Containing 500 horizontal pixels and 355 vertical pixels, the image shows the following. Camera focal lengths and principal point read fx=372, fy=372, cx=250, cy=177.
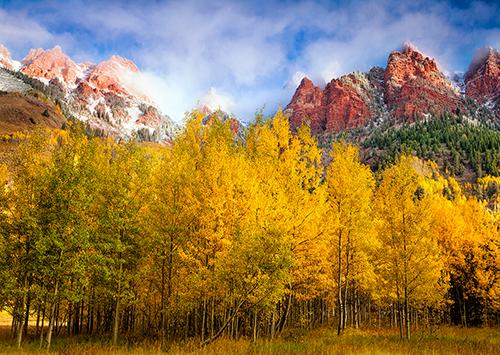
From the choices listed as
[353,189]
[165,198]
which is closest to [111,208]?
[165,198]

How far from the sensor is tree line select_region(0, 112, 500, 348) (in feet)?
50.5

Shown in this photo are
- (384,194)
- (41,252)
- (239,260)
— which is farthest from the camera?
(384,194)

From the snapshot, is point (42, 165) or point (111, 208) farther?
point (111, 208)

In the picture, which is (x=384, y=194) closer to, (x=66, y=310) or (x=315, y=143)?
(x=315, y=143)

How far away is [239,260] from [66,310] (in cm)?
1581

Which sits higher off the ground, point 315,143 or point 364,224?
point 315,143

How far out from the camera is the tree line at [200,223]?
606 inches

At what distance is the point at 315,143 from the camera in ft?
63.9

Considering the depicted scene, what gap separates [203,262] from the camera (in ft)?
54.2

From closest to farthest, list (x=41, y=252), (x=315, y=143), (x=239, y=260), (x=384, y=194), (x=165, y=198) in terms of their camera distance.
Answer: (x=239, y=260) < (x=41, y=252) < (x=165, y=198) < (x=315, y=143) < (x=384, y=194)

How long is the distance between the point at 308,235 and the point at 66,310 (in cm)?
1639

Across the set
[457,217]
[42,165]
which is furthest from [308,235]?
[457,217]

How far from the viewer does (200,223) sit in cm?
1573

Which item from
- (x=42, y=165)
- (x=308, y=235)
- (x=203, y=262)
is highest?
(x=42, y=165)
